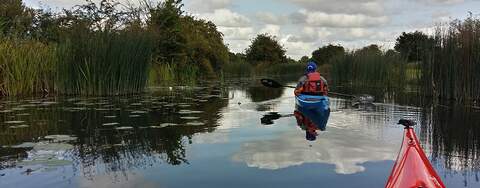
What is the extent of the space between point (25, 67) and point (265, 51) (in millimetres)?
45722

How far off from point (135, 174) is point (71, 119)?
5755 millimetres

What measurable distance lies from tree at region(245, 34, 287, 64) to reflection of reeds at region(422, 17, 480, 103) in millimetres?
43406

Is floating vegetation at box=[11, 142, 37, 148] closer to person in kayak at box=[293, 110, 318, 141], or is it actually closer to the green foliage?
person in kayak at box=[293, 110, 318, 141]

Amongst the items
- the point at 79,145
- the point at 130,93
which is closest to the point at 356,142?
the point at 79,145

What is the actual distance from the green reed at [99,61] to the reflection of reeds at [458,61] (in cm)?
1111

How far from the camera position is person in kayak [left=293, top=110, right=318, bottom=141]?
31.5ft

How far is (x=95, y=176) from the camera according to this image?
20.9ft

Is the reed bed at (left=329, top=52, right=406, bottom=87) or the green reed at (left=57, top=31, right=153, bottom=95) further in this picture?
the reed bed at (left=329, top=52, right=406, bottom=87)

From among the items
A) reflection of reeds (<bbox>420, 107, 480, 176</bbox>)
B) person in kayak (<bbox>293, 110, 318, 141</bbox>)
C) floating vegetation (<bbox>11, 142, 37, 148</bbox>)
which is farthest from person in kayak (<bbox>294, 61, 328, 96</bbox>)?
floating vegetation (<bbox>11, 142, 37, 148</bbox>)

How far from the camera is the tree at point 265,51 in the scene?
2415 inches

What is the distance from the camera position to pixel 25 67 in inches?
679

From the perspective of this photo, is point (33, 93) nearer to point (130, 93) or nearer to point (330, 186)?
point (130, 93)

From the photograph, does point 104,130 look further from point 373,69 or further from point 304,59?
point 304,59

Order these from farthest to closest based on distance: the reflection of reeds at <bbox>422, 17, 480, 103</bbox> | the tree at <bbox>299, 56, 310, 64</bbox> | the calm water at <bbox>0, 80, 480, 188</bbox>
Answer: the tree at <bbox>299, 56, 310, 64</bbox>, the reflection of reeds at <bbox>422, 17, 480, 103</bbox>, the calm water at <bbox>0, 80, 480, 188</bbox>
